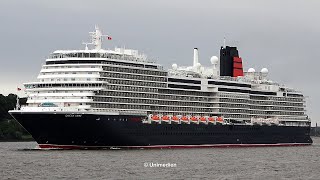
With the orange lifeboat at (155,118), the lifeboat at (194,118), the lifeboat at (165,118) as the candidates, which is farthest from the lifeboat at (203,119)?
the orange lifeboat at (155,118)

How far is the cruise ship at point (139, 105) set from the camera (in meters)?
97.9

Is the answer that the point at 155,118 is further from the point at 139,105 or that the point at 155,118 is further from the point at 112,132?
the point at 112,132

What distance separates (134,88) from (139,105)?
2.48 meters

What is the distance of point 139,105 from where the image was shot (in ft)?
349

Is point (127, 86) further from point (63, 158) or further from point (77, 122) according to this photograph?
point (63, 158)

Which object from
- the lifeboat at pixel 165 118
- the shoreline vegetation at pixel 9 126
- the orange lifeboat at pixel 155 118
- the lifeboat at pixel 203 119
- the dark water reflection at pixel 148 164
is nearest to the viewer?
the dark water reflection at pixel 148 164

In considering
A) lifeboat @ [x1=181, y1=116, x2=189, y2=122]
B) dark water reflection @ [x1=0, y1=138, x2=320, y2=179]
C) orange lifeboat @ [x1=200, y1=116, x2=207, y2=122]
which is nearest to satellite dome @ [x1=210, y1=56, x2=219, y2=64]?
orange lifeboat @ [x1=200, y1=116, x2=207, y2=122]

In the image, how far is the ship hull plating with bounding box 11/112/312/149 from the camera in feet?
316

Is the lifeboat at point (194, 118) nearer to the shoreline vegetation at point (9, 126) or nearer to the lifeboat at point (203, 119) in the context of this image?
the lifeboat at point (203, 119)

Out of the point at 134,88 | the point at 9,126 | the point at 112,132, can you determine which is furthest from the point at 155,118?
the point at 9,126

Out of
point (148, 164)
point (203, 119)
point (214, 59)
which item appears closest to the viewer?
point (148, 164)

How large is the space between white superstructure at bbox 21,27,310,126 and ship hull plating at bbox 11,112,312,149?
1.48 metres

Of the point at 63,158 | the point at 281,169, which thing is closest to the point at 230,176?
the point at 281,169

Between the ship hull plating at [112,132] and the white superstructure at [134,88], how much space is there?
148 cm
